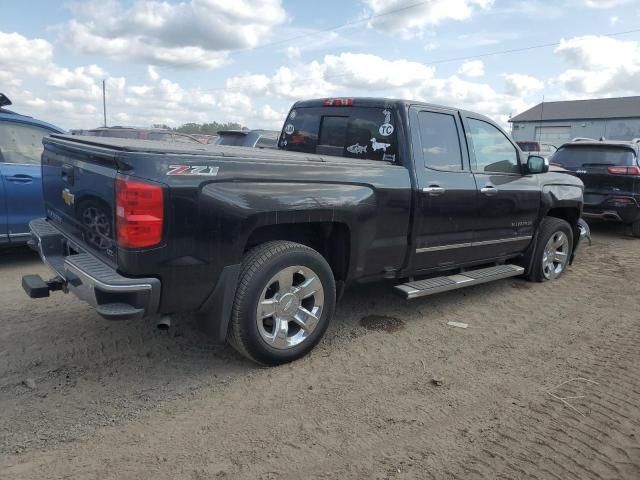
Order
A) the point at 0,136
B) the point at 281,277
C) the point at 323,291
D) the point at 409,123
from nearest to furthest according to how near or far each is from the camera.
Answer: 1. the point at 281,277
2. the point at 323,291
3. the point at 409,123
4. the point at 0,136

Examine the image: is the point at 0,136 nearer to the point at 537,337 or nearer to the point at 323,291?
the point at 323,291

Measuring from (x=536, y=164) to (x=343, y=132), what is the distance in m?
2.10

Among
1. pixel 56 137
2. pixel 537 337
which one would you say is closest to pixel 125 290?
pixel 56 137

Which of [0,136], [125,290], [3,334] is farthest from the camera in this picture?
[0,136]

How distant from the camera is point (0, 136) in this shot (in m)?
5.73

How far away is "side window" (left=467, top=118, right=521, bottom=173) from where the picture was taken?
4.90m

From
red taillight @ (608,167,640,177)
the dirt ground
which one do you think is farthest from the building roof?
the dirt ground

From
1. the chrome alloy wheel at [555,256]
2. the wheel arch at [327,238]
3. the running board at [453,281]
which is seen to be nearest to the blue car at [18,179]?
the wheel arch at [327,238]

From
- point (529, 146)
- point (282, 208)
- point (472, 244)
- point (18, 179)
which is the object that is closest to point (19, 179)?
point (18, 179)

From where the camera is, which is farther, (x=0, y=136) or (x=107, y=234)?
(x=0, y=136)

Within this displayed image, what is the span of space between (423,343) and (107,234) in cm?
252

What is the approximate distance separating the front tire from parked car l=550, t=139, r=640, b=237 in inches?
282

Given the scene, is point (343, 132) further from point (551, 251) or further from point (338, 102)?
point (551, 251)

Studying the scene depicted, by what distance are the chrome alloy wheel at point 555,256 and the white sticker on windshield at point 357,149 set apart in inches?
109
